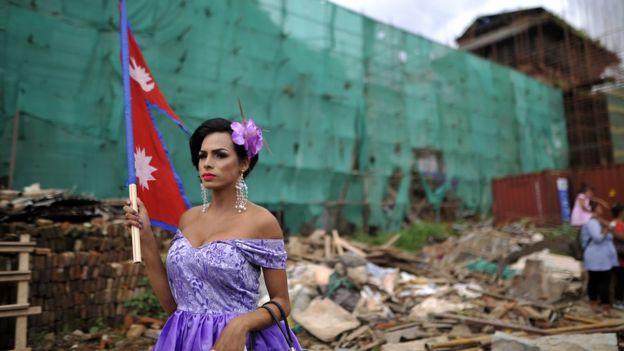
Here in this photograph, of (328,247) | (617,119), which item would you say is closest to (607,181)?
(617,119)

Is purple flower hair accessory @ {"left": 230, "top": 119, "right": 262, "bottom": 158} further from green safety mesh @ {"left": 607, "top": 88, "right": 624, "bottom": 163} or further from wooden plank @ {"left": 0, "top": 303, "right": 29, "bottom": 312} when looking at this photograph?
green safety mesh @ {"left": 607, "top": 88, "right": 624, "bottom": 163}

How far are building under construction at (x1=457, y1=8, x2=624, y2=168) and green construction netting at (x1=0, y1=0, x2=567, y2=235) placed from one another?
4.04 m

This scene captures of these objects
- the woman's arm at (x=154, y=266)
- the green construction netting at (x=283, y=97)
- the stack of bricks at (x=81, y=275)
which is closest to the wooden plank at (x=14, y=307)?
the stack of bricks at (x=81, y=275)

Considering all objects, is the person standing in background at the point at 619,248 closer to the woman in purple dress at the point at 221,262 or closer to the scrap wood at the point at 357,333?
the scrap wood at the point at 357,333

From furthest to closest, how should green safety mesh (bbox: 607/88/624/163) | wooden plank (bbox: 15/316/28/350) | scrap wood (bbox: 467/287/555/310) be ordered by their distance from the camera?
green safety mesh (bbox: 607/88/624/163) → scrap wood (bbox: 467/287/555/310) → wooden plank (bbox: 15/316/28/350)

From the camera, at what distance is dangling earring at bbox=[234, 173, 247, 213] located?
1.91 metres

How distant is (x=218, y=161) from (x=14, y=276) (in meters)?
3.32

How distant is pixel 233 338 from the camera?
1594 millimetres

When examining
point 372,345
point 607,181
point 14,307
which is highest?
point 607,181

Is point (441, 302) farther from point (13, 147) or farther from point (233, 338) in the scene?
point (13, 147)

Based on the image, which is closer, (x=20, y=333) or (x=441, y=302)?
(x=20, y=333)

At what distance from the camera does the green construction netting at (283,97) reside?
8.00 m

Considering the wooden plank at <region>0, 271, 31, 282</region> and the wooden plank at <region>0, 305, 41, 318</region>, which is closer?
the wooden plank at <region>0, 305, 41, 318</region>

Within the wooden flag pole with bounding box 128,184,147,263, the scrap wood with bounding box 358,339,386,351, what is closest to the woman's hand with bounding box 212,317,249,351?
the wooden flag pole with bounding box 128,184,147,263
